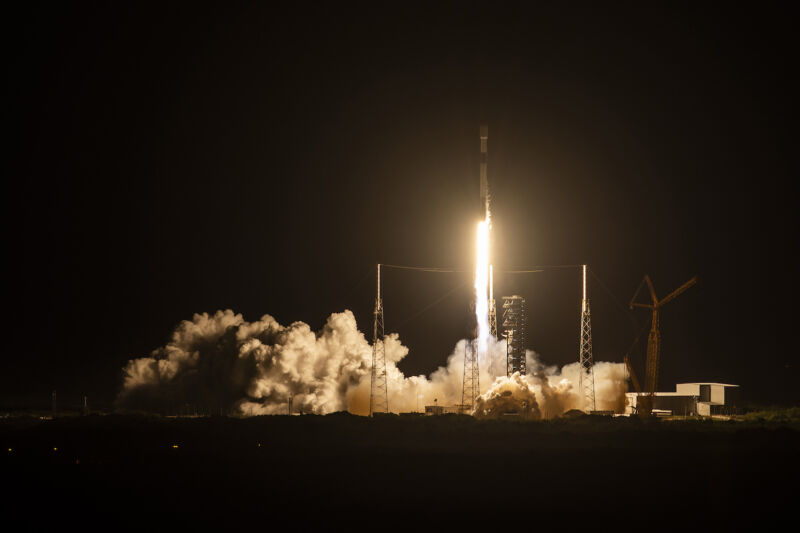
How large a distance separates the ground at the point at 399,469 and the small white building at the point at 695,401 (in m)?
8.68

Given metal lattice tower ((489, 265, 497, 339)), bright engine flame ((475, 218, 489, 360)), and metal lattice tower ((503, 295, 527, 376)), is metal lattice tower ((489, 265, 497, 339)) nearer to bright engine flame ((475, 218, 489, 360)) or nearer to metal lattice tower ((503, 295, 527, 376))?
bright engine flame ((475, 218, 489, 360))

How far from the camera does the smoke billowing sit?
286 feet

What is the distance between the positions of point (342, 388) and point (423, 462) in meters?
30.4

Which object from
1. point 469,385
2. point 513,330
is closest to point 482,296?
point 513,330

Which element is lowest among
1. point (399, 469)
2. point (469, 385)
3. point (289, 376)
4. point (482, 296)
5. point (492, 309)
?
point (399, 469)

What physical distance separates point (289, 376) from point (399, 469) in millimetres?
31918

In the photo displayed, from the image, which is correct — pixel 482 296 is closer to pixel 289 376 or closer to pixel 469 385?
Answer: pixel 469 385

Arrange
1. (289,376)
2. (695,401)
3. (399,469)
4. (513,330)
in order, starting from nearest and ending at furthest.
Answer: (399,469)
(513,330)
(289,376)
(695,401)

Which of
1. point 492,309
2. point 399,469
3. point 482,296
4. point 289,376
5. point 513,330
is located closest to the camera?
point 399,469

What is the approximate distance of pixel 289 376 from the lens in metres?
87.9

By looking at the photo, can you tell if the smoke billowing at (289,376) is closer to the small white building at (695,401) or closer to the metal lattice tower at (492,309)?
the metal lattice tower at (492,309)

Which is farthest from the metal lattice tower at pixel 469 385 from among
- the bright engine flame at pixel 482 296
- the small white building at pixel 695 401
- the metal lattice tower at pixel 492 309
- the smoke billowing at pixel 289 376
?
the small white building at pixel 695 401

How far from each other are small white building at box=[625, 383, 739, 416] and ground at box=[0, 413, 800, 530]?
8677 mm

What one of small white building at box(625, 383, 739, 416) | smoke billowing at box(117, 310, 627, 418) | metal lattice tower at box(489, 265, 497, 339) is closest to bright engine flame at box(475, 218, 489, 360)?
metal lattice tower at box(489, 265, 497, 339)
